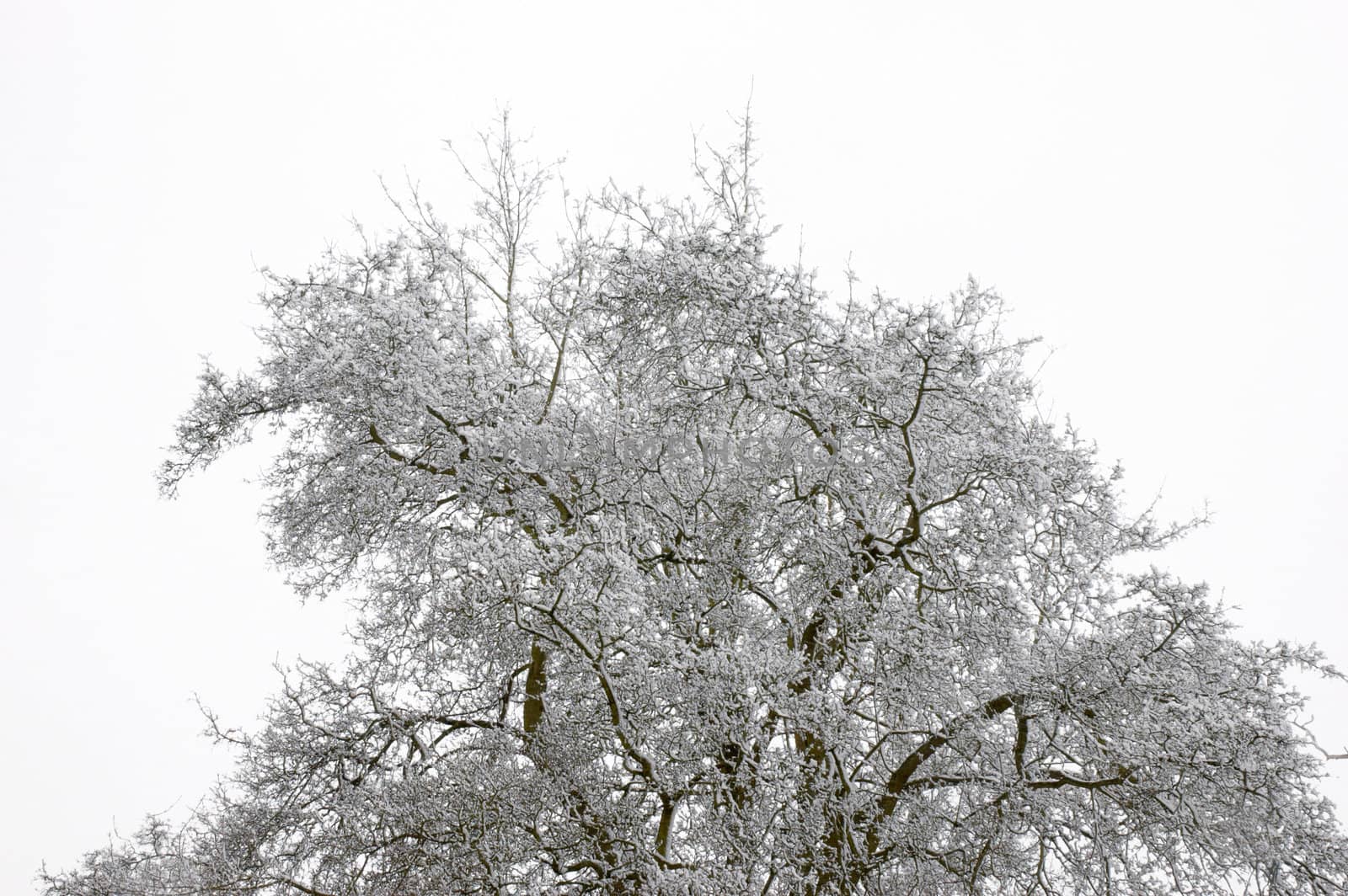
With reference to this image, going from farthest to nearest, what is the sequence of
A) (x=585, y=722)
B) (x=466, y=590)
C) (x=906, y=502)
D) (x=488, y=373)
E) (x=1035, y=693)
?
(x=488, y=373) < (x=906, y=502) < (x=585, y=722) < (x=1035, y=693) < (x=466, y=590)

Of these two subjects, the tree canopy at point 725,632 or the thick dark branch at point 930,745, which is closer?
the tree canopy at point 725,632

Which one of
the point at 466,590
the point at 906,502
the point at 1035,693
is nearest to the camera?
the point at 466,590

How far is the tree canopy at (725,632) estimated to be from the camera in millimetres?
5117

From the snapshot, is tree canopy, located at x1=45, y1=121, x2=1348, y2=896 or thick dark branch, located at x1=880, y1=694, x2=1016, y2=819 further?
thick dark branch, located at x1=880, y1=694, x2=1016, y2=819

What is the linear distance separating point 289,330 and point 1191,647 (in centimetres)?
512

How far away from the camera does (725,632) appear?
579 centimetres

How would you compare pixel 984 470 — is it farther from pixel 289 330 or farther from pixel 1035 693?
pixel 289 330

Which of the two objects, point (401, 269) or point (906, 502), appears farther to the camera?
point (401, 269)

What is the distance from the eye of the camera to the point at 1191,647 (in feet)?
18.2

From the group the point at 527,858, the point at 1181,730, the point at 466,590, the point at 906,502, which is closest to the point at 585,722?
the point at 527,858

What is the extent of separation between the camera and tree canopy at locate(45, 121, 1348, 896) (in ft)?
16.8

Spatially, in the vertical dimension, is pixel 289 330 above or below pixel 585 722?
above

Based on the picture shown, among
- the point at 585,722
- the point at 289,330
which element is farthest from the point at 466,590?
the point at 289,330

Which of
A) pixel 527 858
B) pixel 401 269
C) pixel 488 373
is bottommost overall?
pixel 527 858
